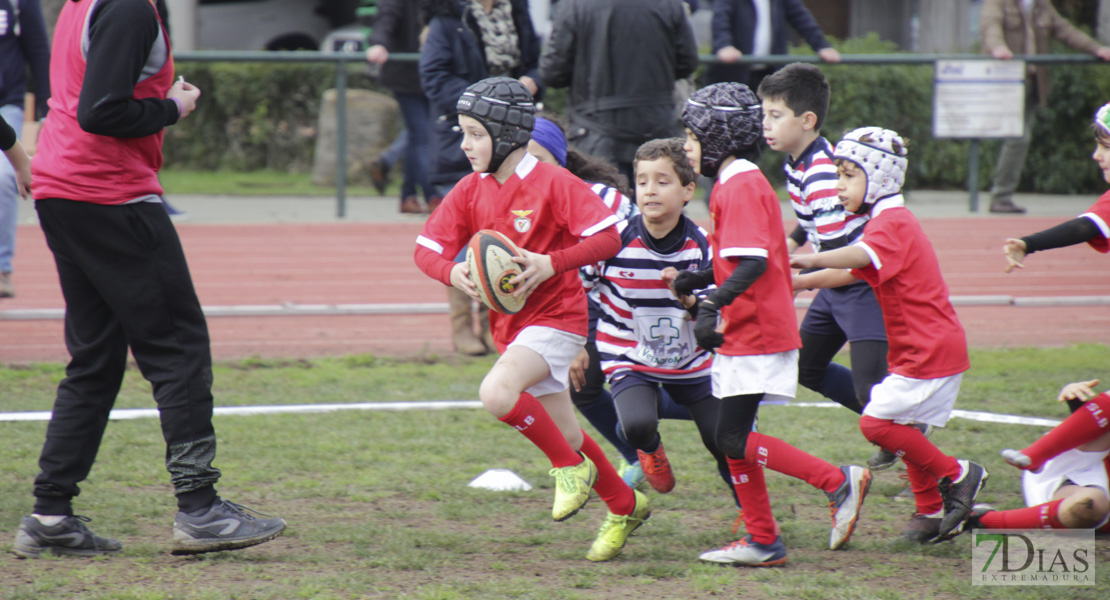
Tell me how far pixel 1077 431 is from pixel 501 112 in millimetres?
2212

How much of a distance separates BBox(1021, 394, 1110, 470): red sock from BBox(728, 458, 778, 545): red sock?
95 centimetres

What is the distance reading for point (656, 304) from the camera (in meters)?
4.09

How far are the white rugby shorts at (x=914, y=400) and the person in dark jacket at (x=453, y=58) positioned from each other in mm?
3732

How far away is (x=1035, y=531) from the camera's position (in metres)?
3.84

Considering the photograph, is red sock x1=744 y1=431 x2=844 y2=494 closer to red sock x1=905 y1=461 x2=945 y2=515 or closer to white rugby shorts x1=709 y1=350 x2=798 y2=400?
white rugby shorts x1=709 y1=350 x2=798 y2=400

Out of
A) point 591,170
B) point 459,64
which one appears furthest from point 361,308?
point 591,170

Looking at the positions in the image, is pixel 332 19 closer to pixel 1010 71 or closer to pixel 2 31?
pixel 1010 71

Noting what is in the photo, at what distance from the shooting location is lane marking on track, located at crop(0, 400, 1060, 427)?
534 centimetres

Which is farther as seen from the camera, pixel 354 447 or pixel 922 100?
pixel 922 100

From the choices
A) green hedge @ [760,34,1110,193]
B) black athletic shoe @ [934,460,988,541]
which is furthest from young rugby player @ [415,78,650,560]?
green hedge @ [760,34,1110,193]

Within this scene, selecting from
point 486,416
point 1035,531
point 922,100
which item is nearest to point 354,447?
point 486,416

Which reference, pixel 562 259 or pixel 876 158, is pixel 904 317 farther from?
pixel 562 259

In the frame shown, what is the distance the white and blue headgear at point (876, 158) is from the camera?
3742 mm

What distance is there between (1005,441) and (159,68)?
3.74m
